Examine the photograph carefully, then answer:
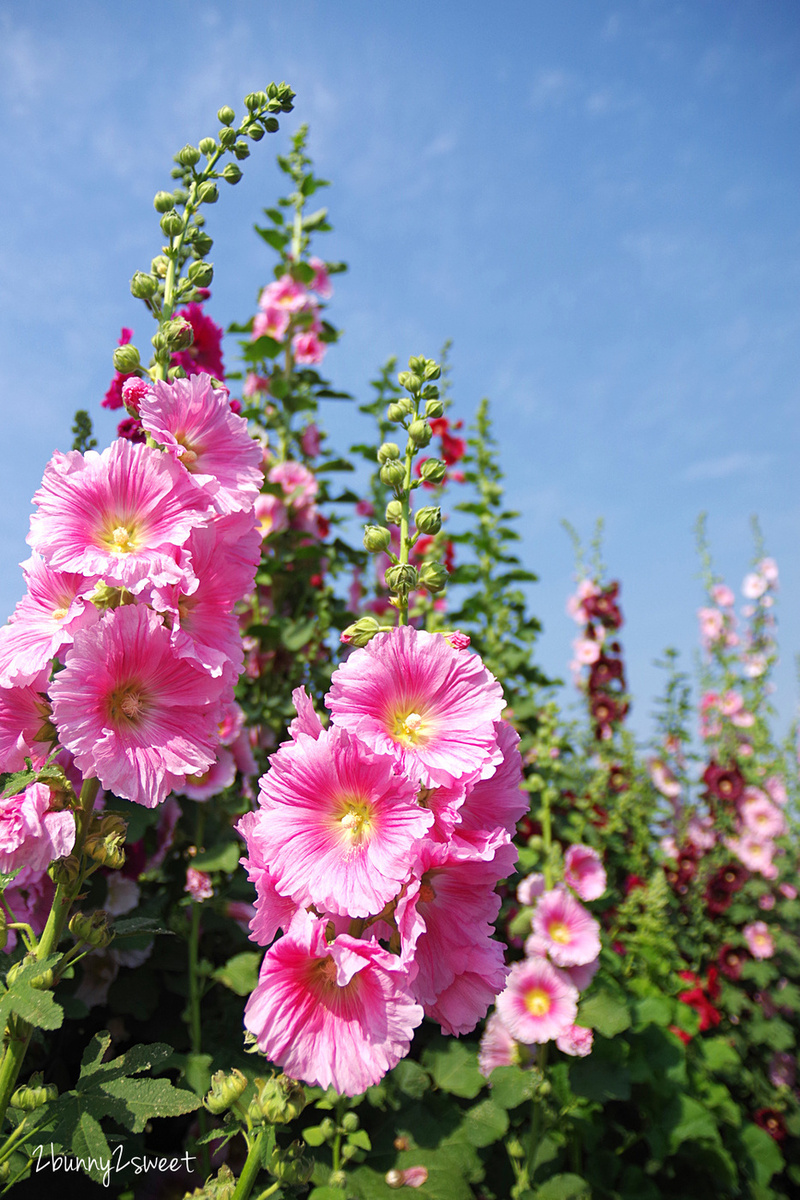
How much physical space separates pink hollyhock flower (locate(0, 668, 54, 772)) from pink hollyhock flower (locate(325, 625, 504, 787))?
1.91 ft

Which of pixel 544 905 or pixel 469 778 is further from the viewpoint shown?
pixel 544 905

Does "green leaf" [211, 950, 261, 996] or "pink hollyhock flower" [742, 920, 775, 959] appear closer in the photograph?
"green leaf" [211, 950, 261, 996]

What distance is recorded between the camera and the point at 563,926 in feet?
8.62

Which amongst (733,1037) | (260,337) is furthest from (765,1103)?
(260,337)

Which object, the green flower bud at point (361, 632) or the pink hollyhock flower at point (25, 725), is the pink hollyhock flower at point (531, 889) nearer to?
the green flower bud at point (361, 632)

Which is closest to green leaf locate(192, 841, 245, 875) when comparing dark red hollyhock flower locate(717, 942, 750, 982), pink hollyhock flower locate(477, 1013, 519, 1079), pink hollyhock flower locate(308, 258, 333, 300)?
pink hollyhock flower locate(477, 1013, 519, 1079)

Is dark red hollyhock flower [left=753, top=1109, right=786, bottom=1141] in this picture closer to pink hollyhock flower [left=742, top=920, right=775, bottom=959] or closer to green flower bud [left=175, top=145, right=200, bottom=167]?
pink hollyhock flower [left=742, top=920, right=775, bottom=959]

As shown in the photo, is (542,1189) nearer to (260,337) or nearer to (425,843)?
(425,843)

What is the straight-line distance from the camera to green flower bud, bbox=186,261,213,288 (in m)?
1.65

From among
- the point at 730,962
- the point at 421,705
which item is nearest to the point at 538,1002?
the point at 421,705

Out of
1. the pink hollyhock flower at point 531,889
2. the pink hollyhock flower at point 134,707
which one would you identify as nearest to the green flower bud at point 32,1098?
the pink hollyhock flower at point 134,707

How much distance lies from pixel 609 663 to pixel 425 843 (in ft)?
11.8

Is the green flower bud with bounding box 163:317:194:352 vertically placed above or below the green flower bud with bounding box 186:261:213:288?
below

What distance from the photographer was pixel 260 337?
3.41 metres
